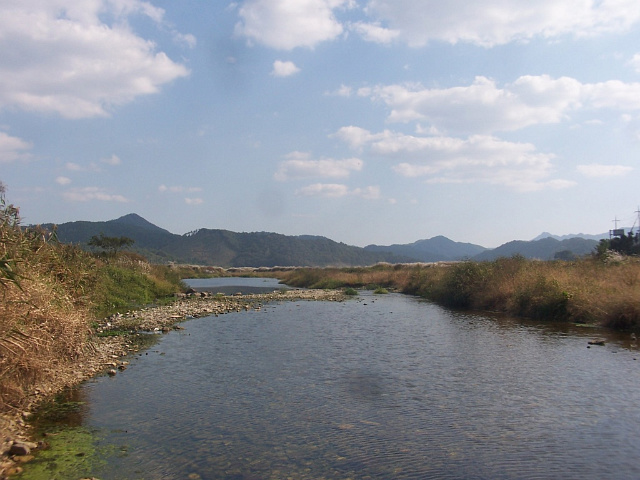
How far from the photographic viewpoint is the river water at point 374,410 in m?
9.01

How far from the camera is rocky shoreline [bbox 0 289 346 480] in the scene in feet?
29.7

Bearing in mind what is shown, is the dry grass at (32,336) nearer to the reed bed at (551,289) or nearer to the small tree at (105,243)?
the reed bed at (551,289)

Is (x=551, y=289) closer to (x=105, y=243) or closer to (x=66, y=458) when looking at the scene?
(x=66, y=458)

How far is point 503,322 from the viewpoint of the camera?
2716cm

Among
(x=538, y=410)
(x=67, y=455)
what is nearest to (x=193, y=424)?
(x=67, y=455)

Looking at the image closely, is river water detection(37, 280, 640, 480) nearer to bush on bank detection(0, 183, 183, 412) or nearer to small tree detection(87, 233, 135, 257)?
bush on bank detection(0, 183, 183, 412)

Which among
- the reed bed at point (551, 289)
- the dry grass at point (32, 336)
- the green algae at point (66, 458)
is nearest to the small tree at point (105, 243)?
the reed bed at point (551, 289)

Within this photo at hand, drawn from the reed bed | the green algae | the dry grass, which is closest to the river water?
the green algae

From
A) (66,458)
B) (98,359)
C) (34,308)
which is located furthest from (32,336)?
(98,359)

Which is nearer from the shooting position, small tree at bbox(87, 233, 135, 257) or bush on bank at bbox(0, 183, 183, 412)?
bush on bank at bbox(0, 183, 183, 412)

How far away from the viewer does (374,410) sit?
12102mm

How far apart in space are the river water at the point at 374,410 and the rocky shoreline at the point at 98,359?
2.87 ft

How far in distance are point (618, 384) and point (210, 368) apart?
522 inches

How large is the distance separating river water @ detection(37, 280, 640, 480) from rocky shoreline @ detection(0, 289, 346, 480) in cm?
88
